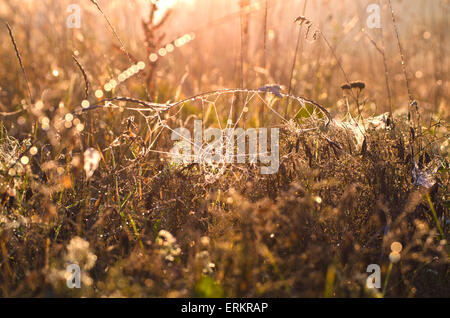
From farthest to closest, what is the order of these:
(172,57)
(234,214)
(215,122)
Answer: (172,57) < (215,122) < (234,214)

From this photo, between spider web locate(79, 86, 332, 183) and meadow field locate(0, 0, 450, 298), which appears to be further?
spider web locate(79, 86, 332, 183)

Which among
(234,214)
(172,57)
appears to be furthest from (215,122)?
(172,57)

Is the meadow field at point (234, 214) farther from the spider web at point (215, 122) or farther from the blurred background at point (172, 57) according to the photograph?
the blurred background at point (172, 57)

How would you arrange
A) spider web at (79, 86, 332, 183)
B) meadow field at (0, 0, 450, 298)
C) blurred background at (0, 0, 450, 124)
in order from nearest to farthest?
meadow field at (0, 0, 450, 298), spider web at (79, 86, 332, 183), blurred background at (0, 0, 450, 124)

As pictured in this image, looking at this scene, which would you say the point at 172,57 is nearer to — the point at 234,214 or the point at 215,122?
the point at 215,122

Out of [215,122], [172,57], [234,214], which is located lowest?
[234,214]

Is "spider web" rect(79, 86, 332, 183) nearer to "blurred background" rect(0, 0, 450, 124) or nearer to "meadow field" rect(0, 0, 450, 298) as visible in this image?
"meadow field" rect(0, 0, 450, 298)

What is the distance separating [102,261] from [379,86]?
3.68 metres

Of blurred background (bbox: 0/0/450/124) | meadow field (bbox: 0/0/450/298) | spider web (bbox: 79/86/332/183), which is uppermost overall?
blurred background (bbox: 0/0/450/124)

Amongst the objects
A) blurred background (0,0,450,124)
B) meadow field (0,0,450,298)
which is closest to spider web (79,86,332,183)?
meadow field (0,0,450,298)
